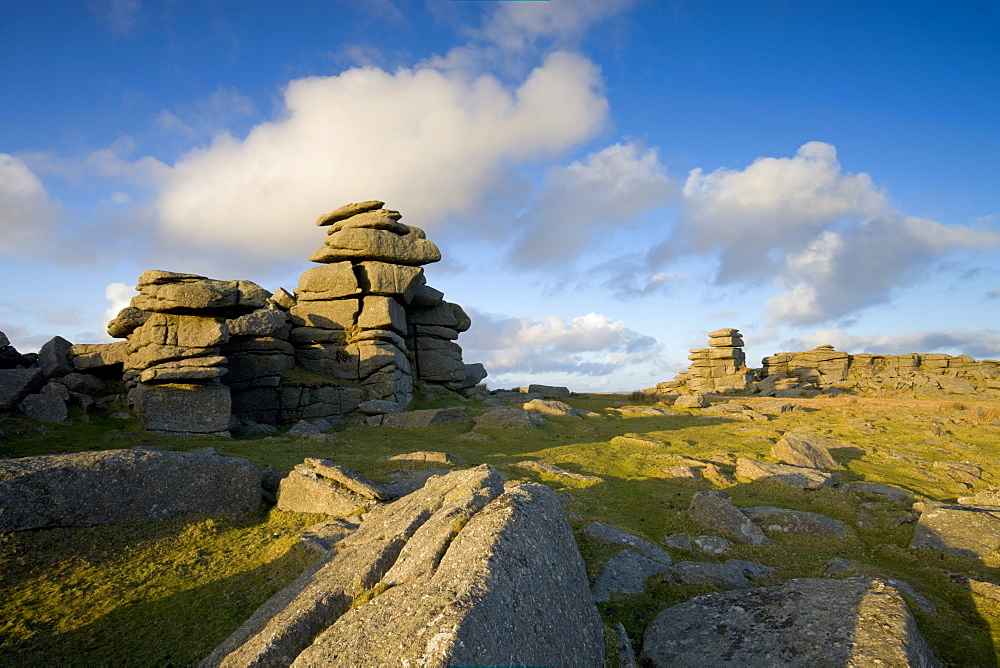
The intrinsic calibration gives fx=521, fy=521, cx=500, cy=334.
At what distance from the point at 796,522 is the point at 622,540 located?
435 centimetres

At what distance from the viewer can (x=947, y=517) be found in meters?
9.69

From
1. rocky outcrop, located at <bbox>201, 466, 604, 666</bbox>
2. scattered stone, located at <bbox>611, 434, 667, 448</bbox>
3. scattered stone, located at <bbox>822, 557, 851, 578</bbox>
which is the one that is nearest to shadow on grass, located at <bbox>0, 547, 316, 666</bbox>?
rocky outcrop, located at <bbox>201, 466, 604, 666</bbox>

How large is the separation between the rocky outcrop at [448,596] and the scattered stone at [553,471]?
7.27 m

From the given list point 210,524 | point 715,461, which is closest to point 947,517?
point 715,461

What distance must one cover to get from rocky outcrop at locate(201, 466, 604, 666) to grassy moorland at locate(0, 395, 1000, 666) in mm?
1563

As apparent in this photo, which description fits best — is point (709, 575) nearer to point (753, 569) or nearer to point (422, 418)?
point (753, 569)

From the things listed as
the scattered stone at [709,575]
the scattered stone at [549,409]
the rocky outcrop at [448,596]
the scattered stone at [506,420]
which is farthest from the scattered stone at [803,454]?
the rocky outcrop at [448,596]

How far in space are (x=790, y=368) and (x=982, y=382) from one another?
49.9ft

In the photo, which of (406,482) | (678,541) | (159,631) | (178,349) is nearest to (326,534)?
(159,631)

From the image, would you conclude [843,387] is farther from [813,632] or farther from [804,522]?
[813,632]

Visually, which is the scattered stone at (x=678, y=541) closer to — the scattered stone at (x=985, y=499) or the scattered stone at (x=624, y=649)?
the scattered stone at (x=624, y=649)

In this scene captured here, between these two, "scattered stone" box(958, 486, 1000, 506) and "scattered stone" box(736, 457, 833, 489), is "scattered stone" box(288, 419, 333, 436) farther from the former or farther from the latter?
"scattered stone" box(958, 486, 1000, 506)

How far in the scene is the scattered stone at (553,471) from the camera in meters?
14.5

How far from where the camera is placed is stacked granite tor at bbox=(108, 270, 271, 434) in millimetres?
20625
